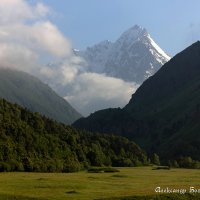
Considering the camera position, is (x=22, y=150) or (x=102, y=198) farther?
(x=22, y=150)

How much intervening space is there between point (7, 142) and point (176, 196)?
133708 mm

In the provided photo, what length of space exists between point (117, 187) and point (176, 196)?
92.8 ft

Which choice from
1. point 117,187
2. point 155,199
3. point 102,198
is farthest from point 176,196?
point 117,187

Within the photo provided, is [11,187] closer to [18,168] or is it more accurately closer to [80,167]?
[18,168]

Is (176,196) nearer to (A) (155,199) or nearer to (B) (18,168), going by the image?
(A) (155,199)

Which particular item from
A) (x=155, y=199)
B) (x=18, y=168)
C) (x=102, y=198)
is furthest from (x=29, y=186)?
(x=18, y=168)

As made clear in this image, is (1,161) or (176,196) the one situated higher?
(1,161)

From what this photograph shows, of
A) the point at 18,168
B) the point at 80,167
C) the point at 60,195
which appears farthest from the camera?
the point at 80,167

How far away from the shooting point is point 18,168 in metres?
171

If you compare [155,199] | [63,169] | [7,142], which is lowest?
[155,199]

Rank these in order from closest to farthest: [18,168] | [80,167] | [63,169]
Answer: [18,168]
[63,169]
[80,167]

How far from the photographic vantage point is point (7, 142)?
197 metres

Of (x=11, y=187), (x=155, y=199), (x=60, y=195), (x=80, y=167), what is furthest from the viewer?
(x=80, y=167)

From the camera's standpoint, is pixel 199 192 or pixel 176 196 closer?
pixel 176 196
